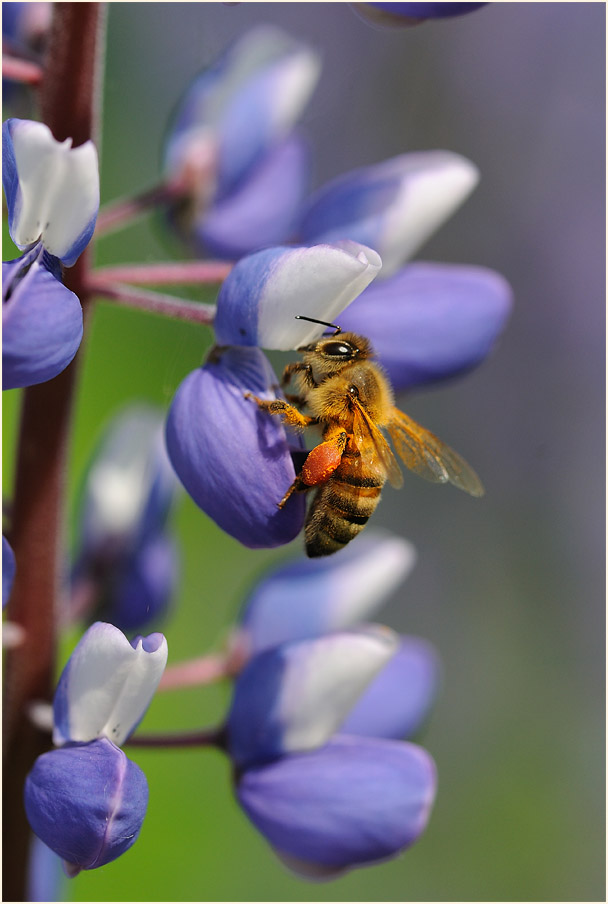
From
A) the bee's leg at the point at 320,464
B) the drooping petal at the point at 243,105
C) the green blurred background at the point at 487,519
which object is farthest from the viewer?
the green blurred background at the point at 487,519

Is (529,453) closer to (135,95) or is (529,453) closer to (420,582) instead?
(420,582)

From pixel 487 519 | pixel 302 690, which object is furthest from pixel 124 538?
pixel 487 519

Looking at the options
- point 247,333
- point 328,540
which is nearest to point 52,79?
point 247,333

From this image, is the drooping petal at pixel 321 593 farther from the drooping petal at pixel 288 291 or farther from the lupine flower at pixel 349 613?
the drooping petal at pixel 288 291

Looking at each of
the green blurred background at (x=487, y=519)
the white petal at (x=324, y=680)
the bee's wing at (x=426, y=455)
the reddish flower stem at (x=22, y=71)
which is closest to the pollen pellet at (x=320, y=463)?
the bee's wing at (x=426, y=455)

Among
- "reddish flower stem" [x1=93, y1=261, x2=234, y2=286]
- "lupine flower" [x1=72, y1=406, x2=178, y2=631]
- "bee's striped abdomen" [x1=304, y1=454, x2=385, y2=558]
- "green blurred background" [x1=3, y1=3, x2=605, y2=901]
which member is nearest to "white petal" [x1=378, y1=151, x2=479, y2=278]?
"reddish flower stem" [x1=93, y1=261, x2=234, y2=286]

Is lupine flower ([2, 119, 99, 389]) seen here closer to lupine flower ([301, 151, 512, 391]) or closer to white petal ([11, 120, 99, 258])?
white petal ([11, 120, 99, 258])
